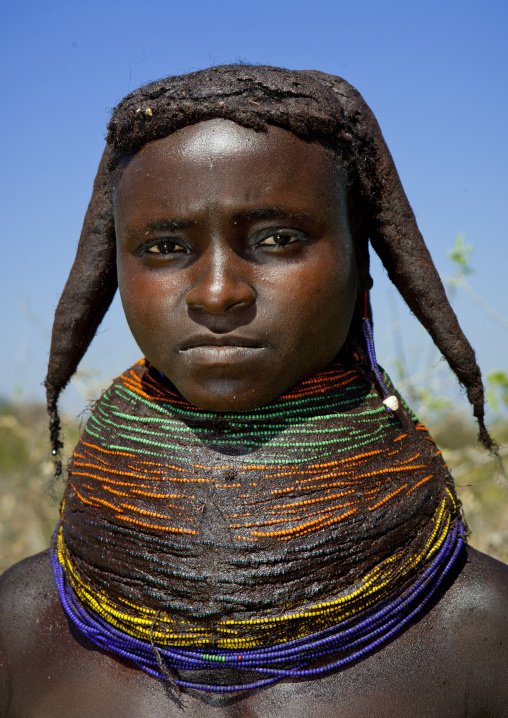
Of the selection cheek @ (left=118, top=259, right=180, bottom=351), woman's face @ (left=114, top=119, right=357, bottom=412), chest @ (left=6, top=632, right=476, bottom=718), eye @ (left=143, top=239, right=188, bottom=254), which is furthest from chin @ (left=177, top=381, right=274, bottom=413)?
chest @ (left=6, top=632, right=476, bottom=718)

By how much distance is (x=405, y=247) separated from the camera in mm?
1826

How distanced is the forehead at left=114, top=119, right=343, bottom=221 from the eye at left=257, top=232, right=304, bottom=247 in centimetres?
7

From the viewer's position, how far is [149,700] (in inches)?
62.1

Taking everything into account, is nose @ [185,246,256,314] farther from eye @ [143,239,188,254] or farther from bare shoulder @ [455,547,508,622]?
bare shoulder @ [455,547,508,622]

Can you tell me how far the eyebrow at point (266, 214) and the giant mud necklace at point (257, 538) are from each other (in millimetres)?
409

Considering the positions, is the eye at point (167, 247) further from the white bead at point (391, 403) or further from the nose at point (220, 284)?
the white bead at point (391, 403)

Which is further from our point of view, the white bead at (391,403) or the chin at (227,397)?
the white bead at (391,403)

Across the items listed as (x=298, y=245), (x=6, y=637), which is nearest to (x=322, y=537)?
(x=298, y=245)

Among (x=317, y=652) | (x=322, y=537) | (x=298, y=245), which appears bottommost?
(x=317, y=652)

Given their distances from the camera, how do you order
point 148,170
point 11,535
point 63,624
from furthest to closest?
point 11,535, point 63,624, point 148,170

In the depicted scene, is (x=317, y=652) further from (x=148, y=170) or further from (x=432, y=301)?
(x=148, y=170)

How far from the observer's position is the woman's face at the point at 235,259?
60.6 inches

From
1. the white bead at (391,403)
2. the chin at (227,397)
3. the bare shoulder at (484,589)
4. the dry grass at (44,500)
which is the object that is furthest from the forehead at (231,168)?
the dry grass at (44,500)

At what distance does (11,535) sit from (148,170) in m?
3.72
